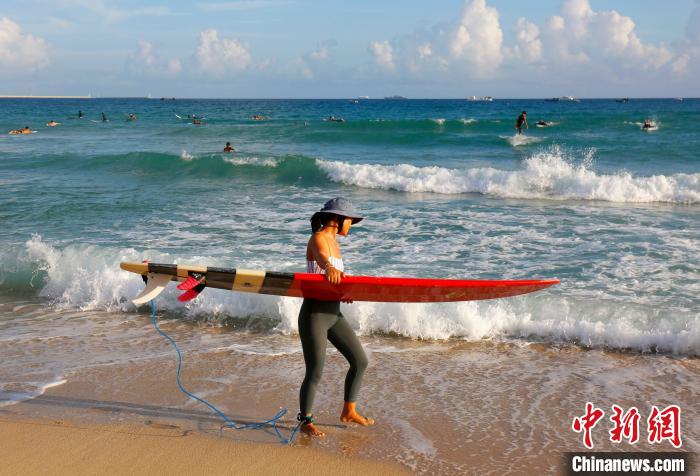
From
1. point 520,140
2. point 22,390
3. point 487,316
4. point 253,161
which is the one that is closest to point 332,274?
point 22,390

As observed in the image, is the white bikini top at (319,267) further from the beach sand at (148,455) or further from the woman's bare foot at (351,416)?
the beach sand at (148,455)

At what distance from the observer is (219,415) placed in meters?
4.84

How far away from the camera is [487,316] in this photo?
22.7 feet

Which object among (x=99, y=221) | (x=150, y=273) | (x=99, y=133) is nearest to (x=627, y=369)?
(x=150, y=273)

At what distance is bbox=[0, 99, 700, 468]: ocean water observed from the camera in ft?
22.1

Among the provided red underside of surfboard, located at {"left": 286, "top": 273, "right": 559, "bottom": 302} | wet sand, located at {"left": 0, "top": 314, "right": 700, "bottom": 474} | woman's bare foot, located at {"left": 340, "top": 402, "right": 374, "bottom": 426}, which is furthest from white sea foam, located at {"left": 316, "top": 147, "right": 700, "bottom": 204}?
woman's bare foot, located at {"left": 340, "top": 402, "right": 374, "bottom": 426}

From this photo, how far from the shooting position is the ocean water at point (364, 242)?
265 inches

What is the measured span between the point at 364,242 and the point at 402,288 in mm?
5923

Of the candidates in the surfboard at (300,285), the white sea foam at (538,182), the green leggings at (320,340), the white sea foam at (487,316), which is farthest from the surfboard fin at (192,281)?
the white sea foam at (538,182)

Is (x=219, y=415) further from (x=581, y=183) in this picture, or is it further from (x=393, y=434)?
(x=581, y=183)

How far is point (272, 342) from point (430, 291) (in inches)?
95.4

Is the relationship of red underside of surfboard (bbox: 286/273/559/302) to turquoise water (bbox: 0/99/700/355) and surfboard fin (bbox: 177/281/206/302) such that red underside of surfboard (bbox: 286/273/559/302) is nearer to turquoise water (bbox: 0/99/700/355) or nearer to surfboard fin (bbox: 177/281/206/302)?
surfboard fin (bbox: 177/281/206/302)

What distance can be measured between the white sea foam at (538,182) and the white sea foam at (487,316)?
8.94 metres

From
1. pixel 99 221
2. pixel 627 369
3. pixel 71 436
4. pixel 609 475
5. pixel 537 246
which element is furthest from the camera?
pixel 99 221
